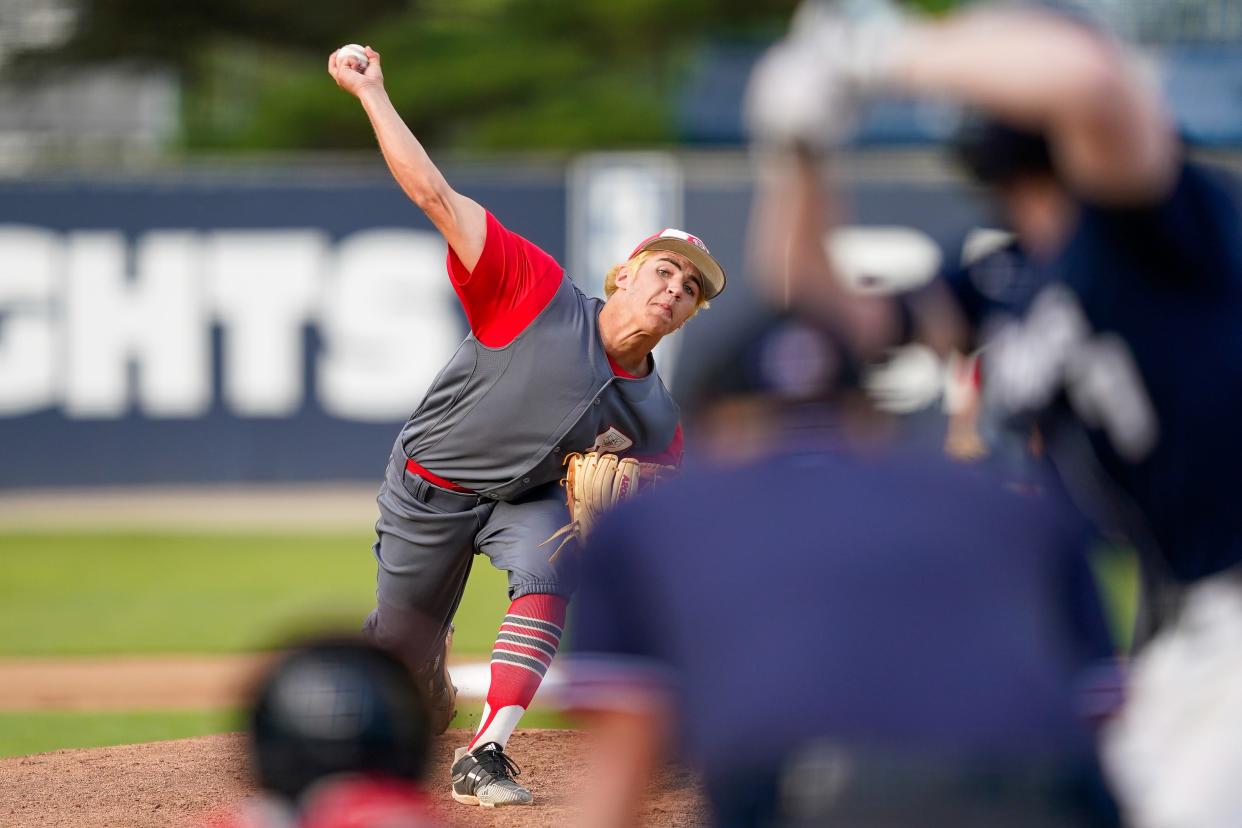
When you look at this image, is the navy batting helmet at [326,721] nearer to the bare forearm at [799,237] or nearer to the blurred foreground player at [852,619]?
the blurred foreground player at [852,619]

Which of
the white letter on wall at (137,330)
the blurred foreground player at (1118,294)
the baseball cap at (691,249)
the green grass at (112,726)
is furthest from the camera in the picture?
the white letter on wall at (137,330)

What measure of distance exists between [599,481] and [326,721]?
124 inches

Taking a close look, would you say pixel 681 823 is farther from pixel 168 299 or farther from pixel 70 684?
pixel 168 299

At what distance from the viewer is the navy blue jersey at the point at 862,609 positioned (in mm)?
1720

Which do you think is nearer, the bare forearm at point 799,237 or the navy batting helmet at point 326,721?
the navy batting helmet at point 326,721

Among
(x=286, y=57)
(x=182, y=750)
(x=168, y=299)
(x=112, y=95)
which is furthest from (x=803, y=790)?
(x=112, y=95)

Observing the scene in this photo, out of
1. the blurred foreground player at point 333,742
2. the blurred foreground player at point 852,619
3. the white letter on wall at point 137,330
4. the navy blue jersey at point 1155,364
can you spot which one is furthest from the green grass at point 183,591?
the blurred foreground player at point 852,619

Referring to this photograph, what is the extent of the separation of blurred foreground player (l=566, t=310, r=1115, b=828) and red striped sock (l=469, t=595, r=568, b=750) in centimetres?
317

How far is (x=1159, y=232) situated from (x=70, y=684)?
277 inches

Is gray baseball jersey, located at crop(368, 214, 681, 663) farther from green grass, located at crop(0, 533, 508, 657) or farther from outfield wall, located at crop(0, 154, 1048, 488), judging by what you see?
outfield wall, located at crop(0, 154, 1048, 488)

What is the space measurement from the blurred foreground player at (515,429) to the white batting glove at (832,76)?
9.23 ft

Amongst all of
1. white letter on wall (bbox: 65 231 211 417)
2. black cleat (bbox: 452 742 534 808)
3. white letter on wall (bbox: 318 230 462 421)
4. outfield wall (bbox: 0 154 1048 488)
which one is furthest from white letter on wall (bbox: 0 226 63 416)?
black cleat (bbox: 452 742 534 808)

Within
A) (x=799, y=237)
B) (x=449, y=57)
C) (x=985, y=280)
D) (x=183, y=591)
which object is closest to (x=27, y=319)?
(x=183, y=591)

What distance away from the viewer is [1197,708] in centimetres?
228
